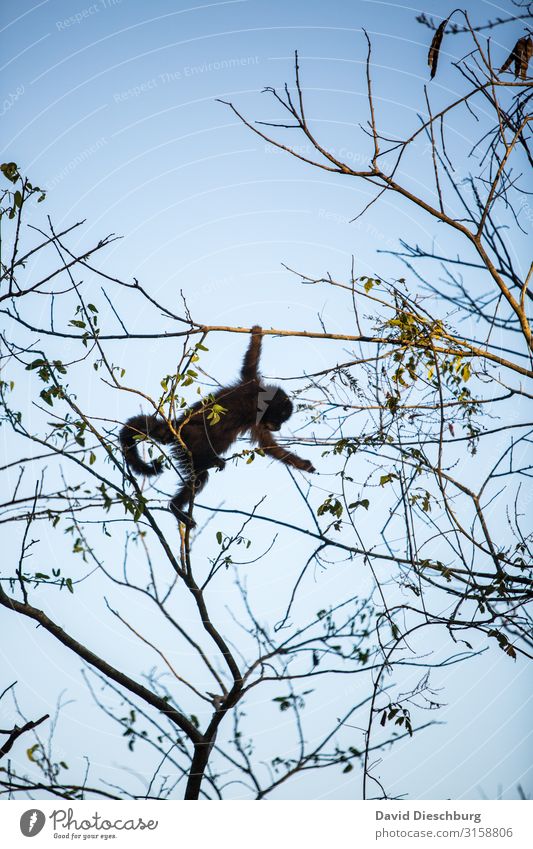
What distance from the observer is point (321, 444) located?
354 centimetres
